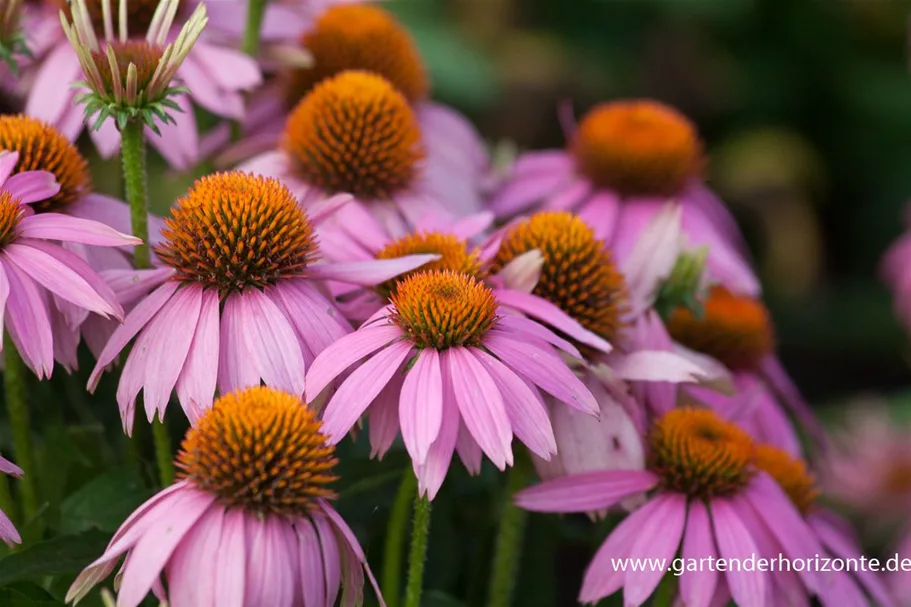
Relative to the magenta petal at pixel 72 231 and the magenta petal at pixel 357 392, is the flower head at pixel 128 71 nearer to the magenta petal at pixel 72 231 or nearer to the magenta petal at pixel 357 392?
the magenta petal at pixel 72 231

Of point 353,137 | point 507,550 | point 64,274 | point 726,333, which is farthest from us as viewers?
point 726,333

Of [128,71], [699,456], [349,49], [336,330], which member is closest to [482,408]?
[336,330]

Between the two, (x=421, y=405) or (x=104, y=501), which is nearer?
(x=421, y=405)

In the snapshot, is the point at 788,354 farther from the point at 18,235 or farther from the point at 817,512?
the point at 18,235

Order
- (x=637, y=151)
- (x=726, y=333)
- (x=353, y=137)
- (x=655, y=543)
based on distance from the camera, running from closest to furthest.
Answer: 1. (x=655, y=543)
2. (x=353, y=137)
3. (x=726, y=333)
4. (x=637, y=151)

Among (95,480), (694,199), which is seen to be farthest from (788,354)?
(95,480)

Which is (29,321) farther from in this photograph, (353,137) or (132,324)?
(353,137)

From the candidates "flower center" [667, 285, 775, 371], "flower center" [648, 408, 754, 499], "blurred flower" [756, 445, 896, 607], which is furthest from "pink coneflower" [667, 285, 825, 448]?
"flower center" [648, 408, 754, 499]

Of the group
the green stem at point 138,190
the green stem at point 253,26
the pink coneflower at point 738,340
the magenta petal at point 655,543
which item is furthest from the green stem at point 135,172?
the pink coneflower at point 738,340
